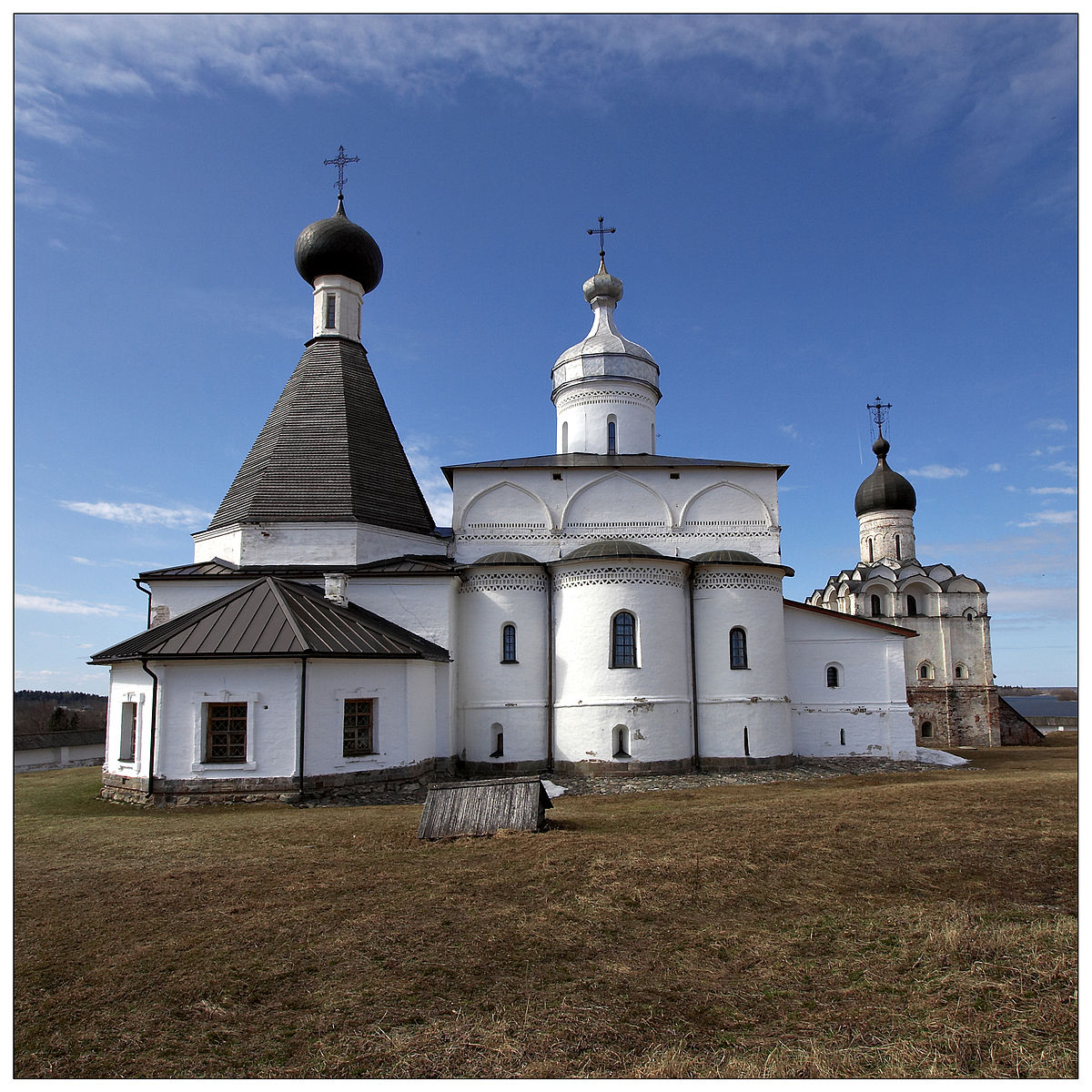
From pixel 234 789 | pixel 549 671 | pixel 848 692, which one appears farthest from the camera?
pixel 848 692

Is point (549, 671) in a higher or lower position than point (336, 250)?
lower

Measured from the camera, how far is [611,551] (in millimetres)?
16938

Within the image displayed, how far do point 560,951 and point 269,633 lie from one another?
9.44m

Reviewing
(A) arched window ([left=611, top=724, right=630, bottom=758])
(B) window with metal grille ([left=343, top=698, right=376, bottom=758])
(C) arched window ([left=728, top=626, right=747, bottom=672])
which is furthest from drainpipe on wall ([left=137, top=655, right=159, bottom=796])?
(C) arched window ([left=728, top=626, right=747, bottom=672])

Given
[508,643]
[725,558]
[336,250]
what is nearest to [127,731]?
[508,643]

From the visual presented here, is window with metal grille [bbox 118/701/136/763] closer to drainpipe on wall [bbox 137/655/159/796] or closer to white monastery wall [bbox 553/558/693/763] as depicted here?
drainpipe on wall [bbox 137/655/159/796]

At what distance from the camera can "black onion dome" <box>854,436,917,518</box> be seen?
108 ft

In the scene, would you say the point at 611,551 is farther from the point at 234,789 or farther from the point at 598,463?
the point at 234,789

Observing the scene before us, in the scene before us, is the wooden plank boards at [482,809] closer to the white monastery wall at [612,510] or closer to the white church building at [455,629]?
the white church building at [455,629]

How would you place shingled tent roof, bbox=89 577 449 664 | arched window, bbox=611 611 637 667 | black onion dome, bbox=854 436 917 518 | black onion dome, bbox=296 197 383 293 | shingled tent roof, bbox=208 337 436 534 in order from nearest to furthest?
shingled tent roof, bbox=89 577 449 664, arched window, bbox=611 611 637 667, shingled tent roof, bbox=208 337 436 534, black onion dome, bbox=296 197 383 293, black onion dome, bbox=854 436 917 518

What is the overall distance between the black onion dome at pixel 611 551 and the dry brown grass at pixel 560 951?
7.63 meters

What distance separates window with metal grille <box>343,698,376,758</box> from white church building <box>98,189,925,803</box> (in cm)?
4

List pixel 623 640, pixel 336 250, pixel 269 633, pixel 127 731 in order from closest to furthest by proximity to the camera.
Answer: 1. pixel 269 633
2. pixel 127 731
3. pixel 623 640
4. pixel 336 250

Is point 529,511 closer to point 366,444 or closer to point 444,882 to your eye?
point 366,444
